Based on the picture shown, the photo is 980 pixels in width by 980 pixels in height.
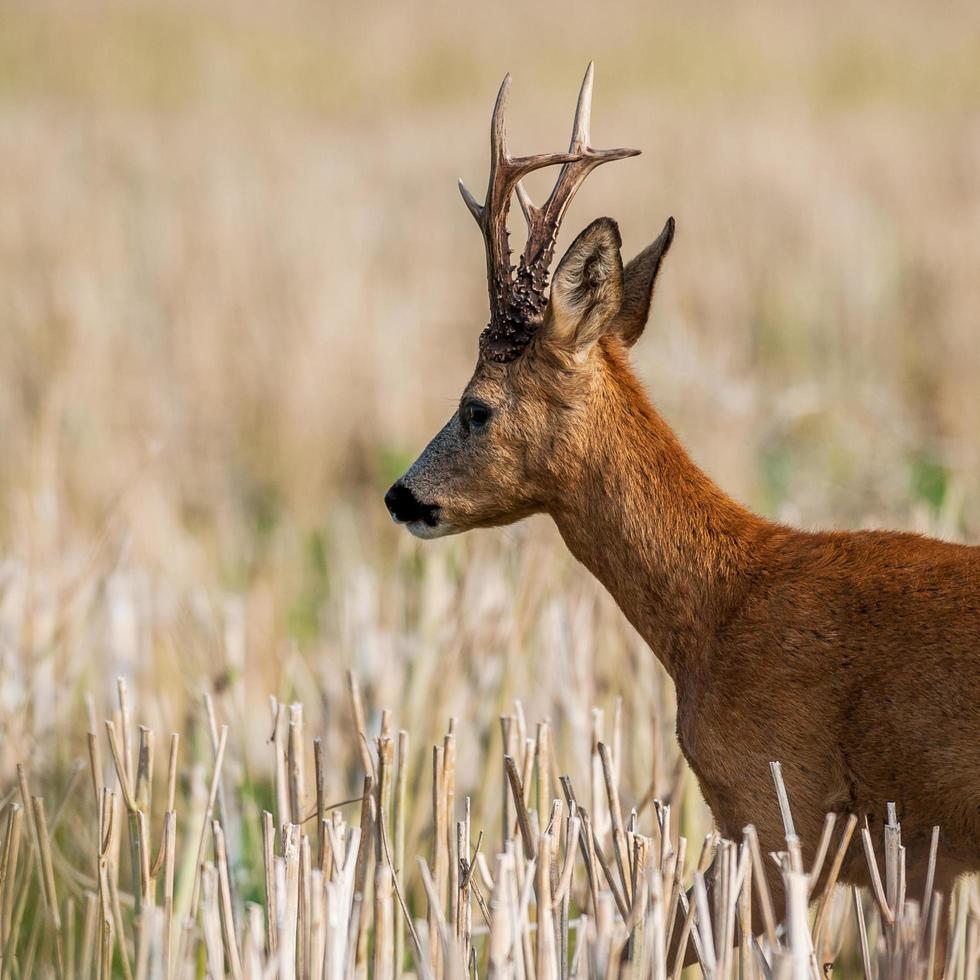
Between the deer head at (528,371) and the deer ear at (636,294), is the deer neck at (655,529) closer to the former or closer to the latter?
the deer head at (528,371)

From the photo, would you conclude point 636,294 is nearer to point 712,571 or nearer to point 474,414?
point 474,414

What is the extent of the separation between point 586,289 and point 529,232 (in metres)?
0.16

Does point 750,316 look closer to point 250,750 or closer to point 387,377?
point 387,377

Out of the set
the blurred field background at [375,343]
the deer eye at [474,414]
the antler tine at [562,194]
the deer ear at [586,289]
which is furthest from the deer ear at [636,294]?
the blurred field background at [375,343]

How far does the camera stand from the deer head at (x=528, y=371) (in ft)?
9.89

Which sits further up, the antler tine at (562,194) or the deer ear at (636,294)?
the antler tine at (562,194)

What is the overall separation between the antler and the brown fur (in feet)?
0.18

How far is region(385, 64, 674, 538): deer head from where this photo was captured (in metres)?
3.01

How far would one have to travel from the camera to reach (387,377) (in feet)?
26.3

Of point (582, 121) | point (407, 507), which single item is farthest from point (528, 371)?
point (582, 121)

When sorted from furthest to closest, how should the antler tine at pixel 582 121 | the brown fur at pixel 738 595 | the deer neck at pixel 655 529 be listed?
the antler tine at pixel 582 121 → the deer neck at pixel 655 529 → the brown fur at pixel 738 595

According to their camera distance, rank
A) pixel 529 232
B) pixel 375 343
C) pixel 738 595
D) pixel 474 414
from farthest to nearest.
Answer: pixel 375 343 < pixel 474 414 < pixel 529 232 < pixel 738 595

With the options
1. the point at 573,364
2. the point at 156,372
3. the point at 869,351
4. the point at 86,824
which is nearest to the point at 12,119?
the point at 156,372

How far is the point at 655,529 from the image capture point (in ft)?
9.74
